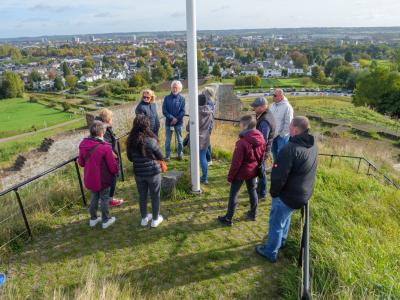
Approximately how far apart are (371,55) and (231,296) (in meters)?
149

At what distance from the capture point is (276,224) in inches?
149

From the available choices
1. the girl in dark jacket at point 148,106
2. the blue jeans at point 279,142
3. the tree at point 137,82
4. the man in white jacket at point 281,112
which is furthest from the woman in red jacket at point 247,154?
the tree at point 137,82

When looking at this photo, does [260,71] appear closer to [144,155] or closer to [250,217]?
[250,217]

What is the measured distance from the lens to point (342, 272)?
3426 mm

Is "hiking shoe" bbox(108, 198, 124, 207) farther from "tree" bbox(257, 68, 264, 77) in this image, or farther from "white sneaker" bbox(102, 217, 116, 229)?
"tree" bbox(257, 68, 264, 77)

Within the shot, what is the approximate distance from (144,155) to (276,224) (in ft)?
5.73

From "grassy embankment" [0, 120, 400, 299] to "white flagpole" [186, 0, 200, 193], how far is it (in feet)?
1.66

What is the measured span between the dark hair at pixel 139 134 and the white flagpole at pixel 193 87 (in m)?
1.25

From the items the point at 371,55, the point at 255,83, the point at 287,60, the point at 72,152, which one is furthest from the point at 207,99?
the point at 371,55

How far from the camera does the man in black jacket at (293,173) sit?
11.1 feet

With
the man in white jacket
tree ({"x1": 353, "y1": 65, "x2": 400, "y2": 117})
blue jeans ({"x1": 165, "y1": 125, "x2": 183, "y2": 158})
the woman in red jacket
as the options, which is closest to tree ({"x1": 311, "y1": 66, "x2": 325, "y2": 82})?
tree ({"x1": 353, "y1": 65, "x2": 400, "y2": 117})

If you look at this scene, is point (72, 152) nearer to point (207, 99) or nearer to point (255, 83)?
point (207, 99)

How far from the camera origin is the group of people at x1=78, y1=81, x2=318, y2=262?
347 cm

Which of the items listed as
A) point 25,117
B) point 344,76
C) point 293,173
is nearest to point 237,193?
point 293,173
